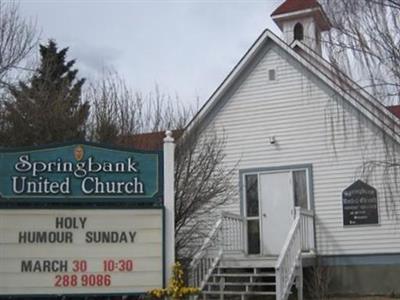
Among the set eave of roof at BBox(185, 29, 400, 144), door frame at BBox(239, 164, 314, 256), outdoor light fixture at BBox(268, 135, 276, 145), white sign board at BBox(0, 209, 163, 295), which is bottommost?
white sign board at BBox(0, 209, 163, 295)

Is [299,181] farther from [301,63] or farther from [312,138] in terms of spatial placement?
[301,63]

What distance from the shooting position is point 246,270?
16.7 meters

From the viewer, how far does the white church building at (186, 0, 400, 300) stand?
670 inches

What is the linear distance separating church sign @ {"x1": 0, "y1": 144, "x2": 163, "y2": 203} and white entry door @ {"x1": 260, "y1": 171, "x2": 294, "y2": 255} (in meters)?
8.68

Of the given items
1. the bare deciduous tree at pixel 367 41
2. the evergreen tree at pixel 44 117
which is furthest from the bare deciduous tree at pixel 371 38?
the evergreen tree at pixel 44 117

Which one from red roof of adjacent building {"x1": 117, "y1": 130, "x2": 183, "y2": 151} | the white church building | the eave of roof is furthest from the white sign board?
the eave of roof

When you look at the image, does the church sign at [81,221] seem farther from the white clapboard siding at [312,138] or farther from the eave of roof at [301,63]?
the white clapboard siding at [312,138]

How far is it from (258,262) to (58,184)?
705 cm

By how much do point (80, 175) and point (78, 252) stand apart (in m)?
1.22

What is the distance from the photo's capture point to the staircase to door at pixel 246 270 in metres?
15.1

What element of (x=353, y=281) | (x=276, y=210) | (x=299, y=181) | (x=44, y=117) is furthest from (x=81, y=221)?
(x=353, y=281)

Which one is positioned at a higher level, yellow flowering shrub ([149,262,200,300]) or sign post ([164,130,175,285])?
sign post ([164,130,175,285])

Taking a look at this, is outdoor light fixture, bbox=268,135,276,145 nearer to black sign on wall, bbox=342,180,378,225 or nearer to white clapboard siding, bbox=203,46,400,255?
white clapboard siding, bbox=203,46,400,255

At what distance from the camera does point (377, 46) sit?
13320 mm
